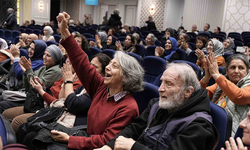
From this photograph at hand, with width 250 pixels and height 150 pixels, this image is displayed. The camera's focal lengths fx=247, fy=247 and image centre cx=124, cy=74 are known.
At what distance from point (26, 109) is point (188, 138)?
1.77m

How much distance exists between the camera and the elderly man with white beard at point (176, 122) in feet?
4.20

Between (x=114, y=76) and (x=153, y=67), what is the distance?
1.50m

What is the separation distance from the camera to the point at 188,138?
1261mm

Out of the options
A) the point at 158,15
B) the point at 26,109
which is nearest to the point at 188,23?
the point at 158,15

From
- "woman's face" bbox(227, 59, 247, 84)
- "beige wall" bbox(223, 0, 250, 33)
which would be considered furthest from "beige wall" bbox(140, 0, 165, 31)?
"woman's face" bbox(227, 59, 247, 84)

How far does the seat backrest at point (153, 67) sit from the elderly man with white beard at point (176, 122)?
159cm

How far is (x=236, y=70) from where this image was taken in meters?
2.16

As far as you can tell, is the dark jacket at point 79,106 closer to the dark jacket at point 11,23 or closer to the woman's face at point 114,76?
the woman's face at point 114,76

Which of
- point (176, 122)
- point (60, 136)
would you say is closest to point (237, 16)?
point (176, 122)

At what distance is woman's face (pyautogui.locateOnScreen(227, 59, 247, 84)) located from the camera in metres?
2.15

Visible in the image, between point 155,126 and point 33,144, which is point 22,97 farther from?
point 155,126

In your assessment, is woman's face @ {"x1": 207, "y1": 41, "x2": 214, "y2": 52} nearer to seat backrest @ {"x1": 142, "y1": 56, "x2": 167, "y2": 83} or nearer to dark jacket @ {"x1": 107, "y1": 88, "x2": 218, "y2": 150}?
seat backrest @ {"x1": 142, "y1": 56, "x2": 167, "y2": 83}

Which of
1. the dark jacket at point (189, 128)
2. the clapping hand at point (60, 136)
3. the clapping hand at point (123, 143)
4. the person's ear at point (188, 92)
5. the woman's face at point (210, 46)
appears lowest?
the clapping hand at point (60, 136)

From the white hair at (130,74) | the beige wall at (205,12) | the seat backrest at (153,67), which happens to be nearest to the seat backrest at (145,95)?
the white hair at (130,74)
